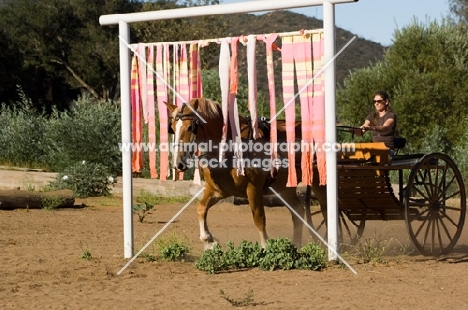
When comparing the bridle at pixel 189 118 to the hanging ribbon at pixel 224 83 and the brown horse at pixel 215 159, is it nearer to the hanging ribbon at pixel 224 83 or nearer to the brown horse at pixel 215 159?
the brown horse at pixel 215 159

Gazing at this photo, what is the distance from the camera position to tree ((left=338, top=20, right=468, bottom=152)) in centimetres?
2522

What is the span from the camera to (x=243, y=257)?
9.65 meters

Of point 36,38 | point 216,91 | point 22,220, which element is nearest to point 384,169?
point 22,220

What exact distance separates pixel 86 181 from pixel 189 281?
33.0 ft

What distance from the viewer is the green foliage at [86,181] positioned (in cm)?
1861

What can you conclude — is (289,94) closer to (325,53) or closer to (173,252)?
(325,53)

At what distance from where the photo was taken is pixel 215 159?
10.1m

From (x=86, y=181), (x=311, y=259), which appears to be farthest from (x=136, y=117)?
(x=86, y=181)

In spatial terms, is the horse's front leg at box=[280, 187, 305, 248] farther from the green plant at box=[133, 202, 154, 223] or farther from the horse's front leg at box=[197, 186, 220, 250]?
the green plant at box=[133, 202, 154, 223]

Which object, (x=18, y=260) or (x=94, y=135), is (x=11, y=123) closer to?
(x=94, y=135)

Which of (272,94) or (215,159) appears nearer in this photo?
(272,94)

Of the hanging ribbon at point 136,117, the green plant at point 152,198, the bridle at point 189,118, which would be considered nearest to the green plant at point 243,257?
the bridle at point 189,118

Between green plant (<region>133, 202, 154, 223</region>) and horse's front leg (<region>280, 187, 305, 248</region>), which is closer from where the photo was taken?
horse's front leg (<region>280, 187, 305, 248</region>)

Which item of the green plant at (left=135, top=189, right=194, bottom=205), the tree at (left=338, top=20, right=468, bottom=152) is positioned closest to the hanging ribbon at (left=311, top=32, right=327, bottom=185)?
the green plant at (left=135, top=189, right=194, bottom=205)
